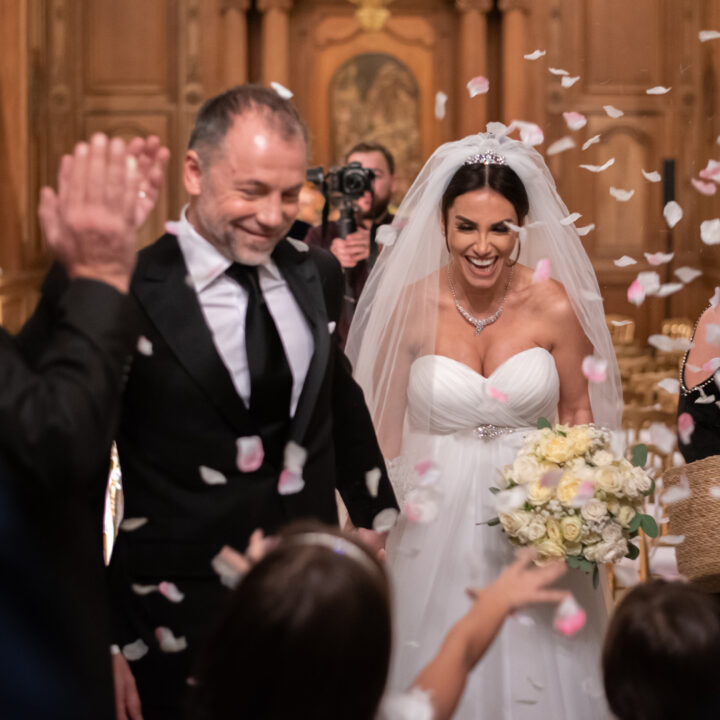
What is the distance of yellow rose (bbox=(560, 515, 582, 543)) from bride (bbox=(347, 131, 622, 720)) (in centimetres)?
37

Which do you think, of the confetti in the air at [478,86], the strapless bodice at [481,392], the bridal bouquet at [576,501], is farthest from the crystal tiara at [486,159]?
the bridal bouquet at [576,501]

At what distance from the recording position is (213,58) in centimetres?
938

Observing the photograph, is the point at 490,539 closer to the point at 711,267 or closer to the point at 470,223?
the point at 470,223

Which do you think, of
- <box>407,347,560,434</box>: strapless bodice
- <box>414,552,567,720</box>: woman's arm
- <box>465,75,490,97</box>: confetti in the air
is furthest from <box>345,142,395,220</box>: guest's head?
<box>414,552,567,720</box>: woman's arm

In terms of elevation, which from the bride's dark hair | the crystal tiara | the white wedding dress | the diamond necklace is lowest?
the white wedding dress

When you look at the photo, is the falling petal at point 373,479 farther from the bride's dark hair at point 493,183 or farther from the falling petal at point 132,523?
the bride's dark hair at point 493,183

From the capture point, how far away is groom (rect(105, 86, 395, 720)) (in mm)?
1965

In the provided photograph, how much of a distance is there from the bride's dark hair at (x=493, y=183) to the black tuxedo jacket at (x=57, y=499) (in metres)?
1.84

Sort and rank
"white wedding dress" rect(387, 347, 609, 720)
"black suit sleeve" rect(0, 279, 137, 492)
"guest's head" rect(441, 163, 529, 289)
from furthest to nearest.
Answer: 1. "guest's head" rect(441, 163, 529, 289)
2. "white wedding dress" rect(387, 347, 609, 720)
3. "black suit sleeve" rect(0, 279, 137, 492)

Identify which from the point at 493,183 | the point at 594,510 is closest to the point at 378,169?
the point at 493,183

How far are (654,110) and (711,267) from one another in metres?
1.55

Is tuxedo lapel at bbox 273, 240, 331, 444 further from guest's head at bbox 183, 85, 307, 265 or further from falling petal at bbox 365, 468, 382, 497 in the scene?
falling petal at bbox 365, 468, 382, 497

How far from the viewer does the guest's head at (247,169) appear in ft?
6.42

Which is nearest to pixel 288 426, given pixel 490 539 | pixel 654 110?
pixel 490 539
